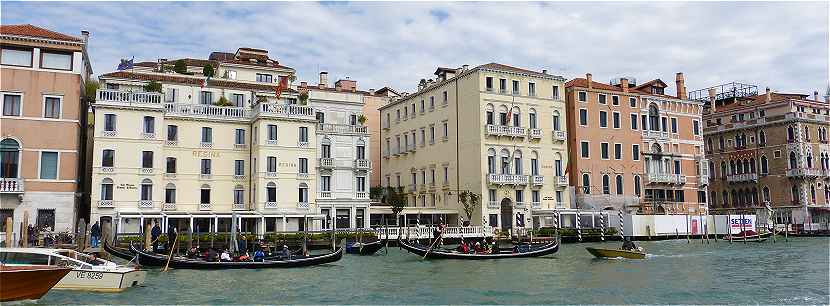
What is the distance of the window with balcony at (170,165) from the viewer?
1405 inches

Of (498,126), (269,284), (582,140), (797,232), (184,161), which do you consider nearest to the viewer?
(269,284)

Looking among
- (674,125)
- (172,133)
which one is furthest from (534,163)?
(172,133)

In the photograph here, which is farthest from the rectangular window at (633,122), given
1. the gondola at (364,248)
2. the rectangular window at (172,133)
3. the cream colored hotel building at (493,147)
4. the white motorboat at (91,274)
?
the white motorboat at (91,274)

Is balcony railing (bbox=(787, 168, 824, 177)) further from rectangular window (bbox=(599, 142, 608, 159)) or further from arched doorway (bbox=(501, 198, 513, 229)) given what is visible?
arched doorway (bbox=(501, 198, 513, 229))

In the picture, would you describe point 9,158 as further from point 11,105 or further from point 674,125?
point 674,125

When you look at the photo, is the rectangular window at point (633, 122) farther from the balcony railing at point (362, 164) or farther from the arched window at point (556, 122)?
the balcony railing at point (362, 164)

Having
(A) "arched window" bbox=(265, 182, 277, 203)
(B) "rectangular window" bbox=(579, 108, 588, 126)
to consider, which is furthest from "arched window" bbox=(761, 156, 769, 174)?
(A) "arched window" bbox=(265, 182, 277, 203)

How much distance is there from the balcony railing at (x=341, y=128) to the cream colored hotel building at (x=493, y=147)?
5742 mm

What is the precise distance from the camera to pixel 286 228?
36.8m

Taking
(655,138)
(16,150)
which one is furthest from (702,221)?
(16,150)

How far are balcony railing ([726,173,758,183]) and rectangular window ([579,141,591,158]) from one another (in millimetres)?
16894

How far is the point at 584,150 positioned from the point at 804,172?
18.0 meters

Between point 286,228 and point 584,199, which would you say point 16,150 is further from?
point 584,199

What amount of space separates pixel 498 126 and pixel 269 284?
25.6 metres
